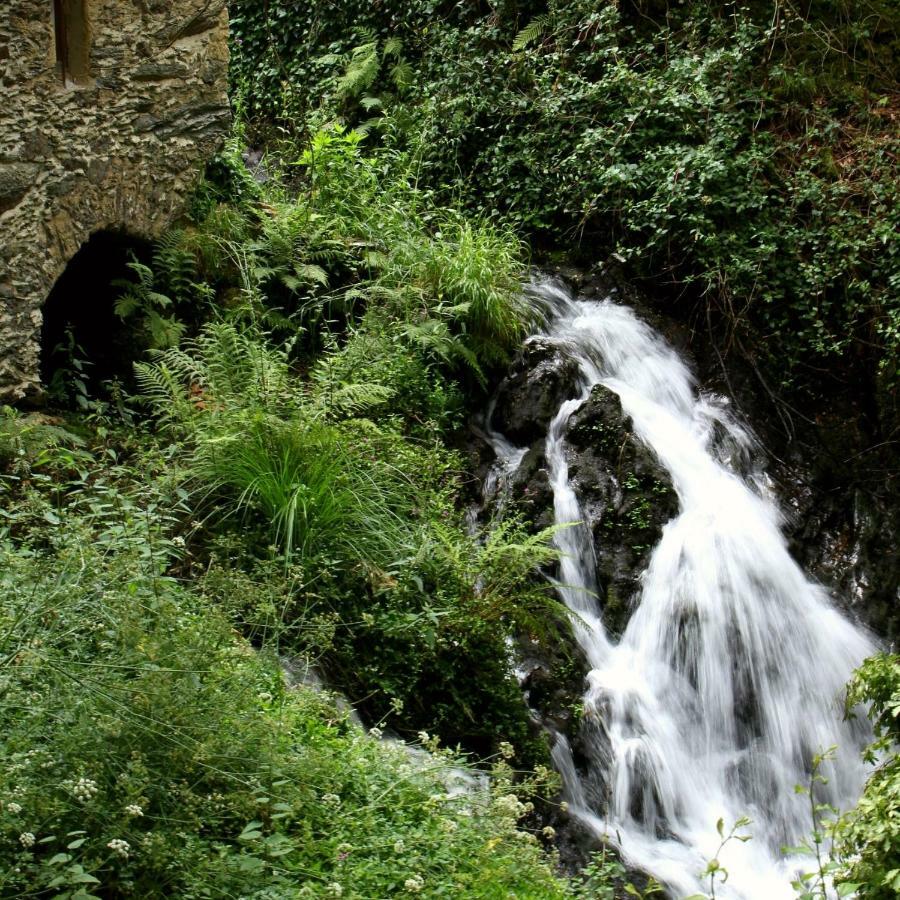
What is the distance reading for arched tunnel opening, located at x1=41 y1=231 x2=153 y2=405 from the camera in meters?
7.00

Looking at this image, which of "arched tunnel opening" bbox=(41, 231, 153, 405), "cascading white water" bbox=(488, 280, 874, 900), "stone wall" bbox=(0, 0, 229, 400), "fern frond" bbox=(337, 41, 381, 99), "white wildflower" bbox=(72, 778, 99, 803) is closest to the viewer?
"white wildflower" bbox=(72, 778, 99, 803)

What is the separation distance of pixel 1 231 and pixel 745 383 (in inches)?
227

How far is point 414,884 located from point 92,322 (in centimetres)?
488

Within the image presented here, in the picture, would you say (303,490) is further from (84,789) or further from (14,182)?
(84,789)

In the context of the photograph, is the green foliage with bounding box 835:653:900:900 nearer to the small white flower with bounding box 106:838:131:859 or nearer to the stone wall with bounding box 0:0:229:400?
the small white flower with bounding box 106:838:131:859

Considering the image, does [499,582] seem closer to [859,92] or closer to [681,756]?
[681,756]

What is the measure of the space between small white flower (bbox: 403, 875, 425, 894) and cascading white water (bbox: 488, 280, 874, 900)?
7.25 feet

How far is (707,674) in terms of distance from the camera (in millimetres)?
6891

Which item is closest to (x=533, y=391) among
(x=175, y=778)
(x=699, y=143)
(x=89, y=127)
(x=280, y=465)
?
(x=280, y=465)

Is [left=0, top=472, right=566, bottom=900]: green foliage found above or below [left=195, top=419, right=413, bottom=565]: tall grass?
below

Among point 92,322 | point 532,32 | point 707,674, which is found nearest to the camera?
point 707,674

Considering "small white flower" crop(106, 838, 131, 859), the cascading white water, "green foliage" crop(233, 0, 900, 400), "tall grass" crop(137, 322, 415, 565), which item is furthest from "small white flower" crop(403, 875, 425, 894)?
"green foliage" crop(233, 0, 900, 400)

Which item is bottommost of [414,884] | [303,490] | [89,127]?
[414,884]

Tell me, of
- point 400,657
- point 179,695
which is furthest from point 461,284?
point 179,695
